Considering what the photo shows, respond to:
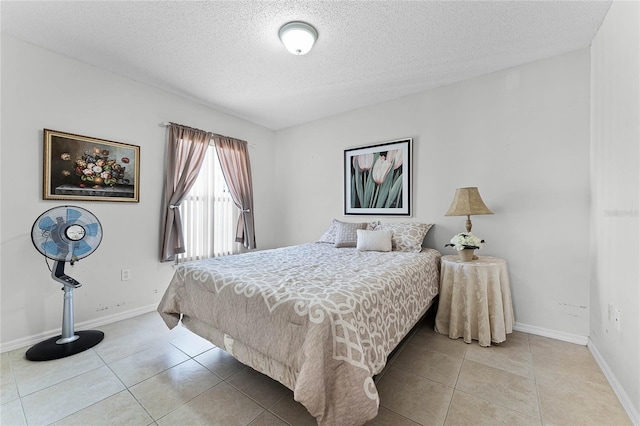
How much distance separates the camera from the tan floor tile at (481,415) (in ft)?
4.38

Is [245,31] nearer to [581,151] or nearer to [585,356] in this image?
[581,151]

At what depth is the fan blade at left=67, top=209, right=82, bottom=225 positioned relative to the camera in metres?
2.12

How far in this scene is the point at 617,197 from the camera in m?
1.64

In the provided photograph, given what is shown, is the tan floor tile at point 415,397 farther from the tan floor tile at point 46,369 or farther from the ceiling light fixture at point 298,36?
the ceiling light fixture at point 298,36

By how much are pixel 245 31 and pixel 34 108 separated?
195cm

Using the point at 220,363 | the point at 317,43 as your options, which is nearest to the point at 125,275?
the point at 220,363

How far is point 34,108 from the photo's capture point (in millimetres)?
2213

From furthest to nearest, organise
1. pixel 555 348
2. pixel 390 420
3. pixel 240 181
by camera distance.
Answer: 1. pixel 240 181
2. pixel 555 348
3. pixel 390 420

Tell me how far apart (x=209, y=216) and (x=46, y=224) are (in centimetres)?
163

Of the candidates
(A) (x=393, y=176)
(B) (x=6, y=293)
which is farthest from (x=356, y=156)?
(B) (x=6, y=293)

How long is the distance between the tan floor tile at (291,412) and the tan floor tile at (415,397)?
1.43 ft

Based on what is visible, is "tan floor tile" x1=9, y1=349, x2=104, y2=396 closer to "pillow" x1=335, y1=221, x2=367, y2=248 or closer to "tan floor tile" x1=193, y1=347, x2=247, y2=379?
"tan floor tile" x1=193, y1=347, x2=247, y2=379

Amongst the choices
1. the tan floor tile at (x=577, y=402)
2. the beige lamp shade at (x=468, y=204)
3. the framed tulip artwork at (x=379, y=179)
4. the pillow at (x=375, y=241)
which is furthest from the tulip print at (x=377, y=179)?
the tan floor tile at (x=577, y=402)

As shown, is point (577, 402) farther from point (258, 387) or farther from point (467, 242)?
point (258, 387)
